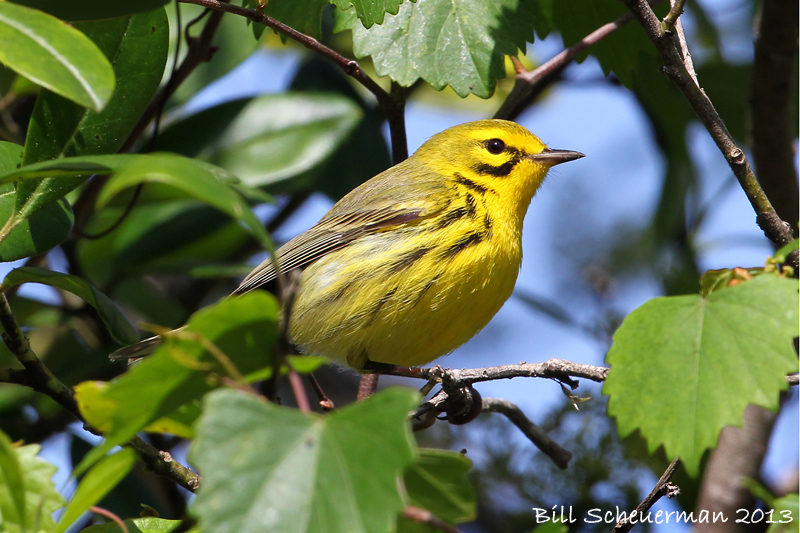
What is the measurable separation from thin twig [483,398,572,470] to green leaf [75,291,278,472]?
1896 mm

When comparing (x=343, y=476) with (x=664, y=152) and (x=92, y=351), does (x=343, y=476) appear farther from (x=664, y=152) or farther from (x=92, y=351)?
(x=664, y=152)

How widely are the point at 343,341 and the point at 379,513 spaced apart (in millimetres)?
2102

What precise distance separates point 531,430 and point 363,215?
1.27m

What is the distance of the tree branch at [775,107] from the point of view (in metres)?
3.32

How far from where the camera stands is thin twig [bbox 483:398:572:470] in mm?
3156

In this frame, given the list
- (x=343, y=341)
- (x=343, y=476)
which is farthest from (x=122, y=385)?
(x=343, y=341)

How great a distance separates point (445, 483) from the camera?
1.46 m

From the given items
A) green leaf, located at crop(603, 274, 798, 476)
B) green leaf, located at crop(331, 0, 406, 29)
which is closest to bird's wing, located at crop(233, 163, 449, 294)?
green leaf, located at crop(331, 0, 406, 29)

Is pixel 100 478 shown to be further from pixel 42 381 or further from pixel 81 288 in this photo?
pixel 81 288

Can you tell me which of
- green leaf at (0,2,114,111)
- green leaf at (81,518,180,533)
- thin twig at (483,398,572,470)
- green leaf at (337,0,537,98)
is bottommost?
thin twig at (483,398,572,470)

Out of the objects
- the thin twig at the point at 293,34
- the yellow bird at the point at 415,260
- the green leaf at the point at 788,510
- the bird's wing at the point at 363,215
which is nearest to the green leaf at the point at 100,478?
the green leaf at the point at 788,510

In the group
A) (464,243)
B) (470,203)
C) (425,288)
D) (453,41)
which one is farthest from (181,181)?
(470,203)

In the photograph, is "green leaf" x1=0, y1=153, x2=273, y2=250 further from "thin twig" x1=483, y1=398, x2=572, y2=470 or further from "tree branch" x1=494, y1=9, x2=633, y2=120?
"tree branch" x1=494, y1=9, x2=633, y2=120

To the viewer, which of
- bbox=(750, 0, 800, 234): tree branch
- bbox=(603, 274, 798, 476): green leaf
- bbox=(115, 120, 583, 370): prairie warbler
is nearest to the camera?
bbox=(603, 274, 798, 476): green leaf
